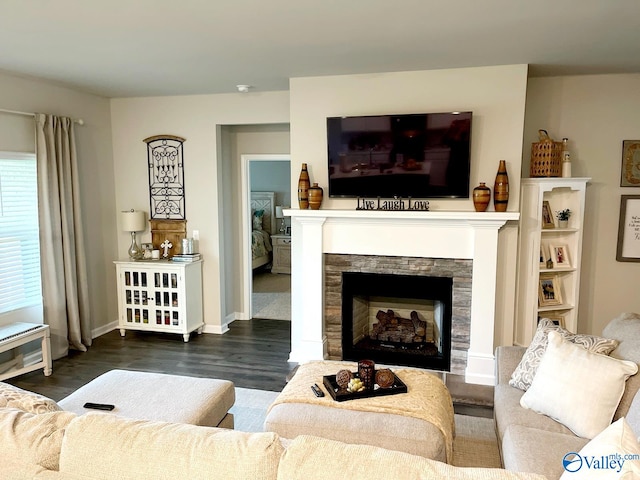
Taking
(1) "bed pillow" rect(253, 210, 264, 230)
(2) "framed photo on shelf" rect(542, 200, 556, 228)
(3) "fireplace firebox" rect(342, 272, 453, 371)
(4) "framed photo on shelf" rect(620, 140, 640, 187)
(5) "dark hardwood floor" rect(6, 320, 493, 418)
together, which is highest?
(4) "framed photo on shelf" rect(620, 140, 640, 187)

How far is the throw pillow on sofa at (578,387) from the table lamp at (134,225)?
4266 millimetres

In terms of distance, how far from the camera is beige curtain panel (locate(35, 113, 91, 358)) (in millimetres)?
4305

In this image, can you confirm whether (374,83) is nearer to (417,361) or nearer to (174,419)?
(417,361)

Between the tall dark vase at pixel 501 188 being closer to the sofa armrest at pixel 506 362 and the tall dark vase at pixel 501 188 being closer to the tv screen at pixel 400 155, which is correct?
the tv screen at pixel 400 155

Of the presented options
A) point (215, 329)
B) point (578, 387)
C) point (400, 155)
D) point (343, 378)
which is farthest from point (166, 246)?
point (578, 387)

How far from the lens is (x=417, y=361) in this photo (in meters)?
4.17

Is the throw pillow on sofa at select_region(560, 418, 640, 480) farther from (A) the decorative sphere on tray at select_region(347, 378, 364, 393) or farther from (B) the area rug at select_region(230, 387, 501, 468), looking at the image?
(B) the area rug at select_region(230, 387, 501, 468)

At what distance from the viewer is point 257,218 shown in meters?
9.02

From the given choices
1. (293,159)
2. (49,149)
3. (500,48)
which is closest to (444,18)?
(500,48)

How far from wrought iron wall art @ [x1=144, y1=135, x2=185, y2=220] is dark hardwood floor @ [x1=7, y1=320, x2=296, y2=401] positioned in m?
1.43

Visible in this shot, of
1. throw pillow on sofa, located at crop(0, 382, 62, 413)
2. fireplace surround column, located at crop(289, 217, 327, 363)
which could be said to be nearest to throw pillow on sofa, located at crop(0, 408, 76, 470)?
throw pillow on sofa, located at crop(0, 382, 62, 413)

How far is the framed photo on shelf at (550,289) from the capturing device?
4.11 meters

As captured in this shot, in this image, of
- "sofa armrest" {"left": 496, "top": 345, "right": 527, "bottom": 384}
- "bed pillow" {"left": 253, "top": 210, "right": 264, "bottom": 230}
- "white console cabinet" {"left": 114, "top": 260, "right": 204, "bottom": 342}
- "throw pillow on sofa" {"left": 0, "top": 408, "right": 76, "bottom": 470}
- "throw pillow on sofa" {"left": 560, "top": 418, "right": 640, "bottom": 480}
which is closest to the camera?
"throw pillow on sofa" {"left": 560, "top": 418, "right": 640, "bottom": 480}

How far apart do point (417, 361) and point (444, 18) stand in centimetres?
283
